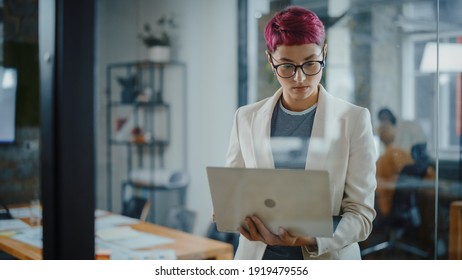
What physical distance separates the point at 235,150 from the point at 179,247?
0.41m

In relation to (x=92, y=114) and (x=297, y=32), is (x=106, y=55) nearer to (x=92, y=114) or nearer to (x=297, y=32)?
(x=92, y=114)

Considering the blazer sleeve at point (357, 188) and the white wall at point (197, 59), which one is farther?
the white wall at point (197, 59)

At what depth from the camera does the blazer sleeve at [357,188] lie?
4.82 ft

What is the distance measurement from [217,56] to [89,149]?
1.73 feet

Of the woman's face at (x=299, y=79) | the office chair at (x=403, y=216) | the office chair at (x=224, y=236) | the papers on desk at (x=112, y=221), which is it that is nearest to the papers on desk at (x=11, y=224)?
the papers on desk at (x=112, y=221)

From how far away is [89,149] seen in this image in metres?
1.72

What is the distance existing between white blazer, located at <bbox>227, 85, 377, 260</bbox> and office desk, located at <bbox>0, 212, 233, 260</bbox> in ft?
0.99

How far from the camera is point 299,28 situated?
4.88ft

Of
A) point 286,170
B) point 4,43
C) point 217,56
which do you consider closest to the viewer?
point 286,170

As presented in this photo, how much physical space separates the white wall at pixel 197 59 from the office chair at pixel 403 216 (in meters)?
0.53

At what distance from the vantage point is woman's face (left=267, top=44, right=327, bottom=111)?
148 centimetres

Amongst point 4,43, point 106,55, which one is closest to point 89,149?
point 106,55

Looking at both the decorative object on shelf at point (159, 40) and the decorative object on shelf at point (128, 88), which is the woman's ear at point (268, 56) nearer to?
the decorative object on shelf at point (159, 40)

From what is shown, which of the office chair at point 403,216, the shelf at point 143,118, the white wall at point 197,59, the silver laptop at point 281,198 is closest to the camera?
the silver laptop at point 281,198
